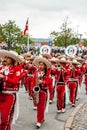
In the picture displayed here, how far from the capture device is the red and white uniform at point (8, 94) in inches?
323

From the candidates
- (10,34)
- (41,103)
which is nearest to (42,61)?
(41,103)

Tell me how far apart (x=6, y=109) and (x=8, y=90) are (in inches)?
14.3

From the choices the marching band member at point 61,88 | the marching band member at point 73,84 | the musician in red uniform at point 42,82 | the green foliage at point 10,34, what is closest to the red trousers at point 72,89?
the marching band member at point 73,84

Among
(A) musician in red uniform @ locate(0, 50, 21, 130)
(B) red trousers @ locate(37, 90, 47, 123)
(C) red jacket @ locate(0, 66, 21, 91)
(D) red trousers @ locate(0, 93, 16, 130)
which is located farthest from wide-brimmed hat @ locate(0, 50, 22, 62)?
(B) red trousers @ locate(37, 90, 47, 123)

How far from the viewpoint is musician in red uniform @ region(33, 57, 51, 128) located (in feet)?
33.8

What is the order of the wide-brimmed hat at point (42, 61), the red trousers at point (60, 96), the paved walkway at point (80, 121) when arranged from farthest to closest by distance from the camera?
the red trousers at point (60, 96)
the wide-brimmed hat at point (42, 61)
the paved walkway at point (80, 121)

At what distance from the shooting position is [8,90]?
8.27 metres

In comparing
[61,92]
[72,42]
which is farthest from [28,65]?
[72,42]

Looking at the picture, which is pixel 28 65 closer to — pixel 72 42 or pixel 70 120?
pixel 70 120

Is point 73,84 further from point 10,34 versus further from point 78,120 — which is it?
point 10,34

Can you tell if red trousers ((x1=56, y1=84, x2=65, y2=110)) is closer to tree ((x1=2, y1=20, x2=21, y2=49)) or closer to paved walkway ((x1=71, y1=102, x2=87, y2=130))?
paved walkway ((x1=71, y1=102, x2=87, y2=130))

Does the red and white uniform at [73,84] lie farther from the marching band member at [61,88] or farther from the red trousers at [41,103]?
the red trousers at [41,103]

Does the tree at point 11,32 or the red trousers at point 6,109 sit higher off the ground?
the tree at point 11,32

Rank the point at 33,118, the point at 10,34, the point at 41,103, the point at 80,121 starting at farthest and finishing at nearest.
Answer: the point at 10,34 < the point at 33,118 < the point at 80,121 < the point at 41,103
